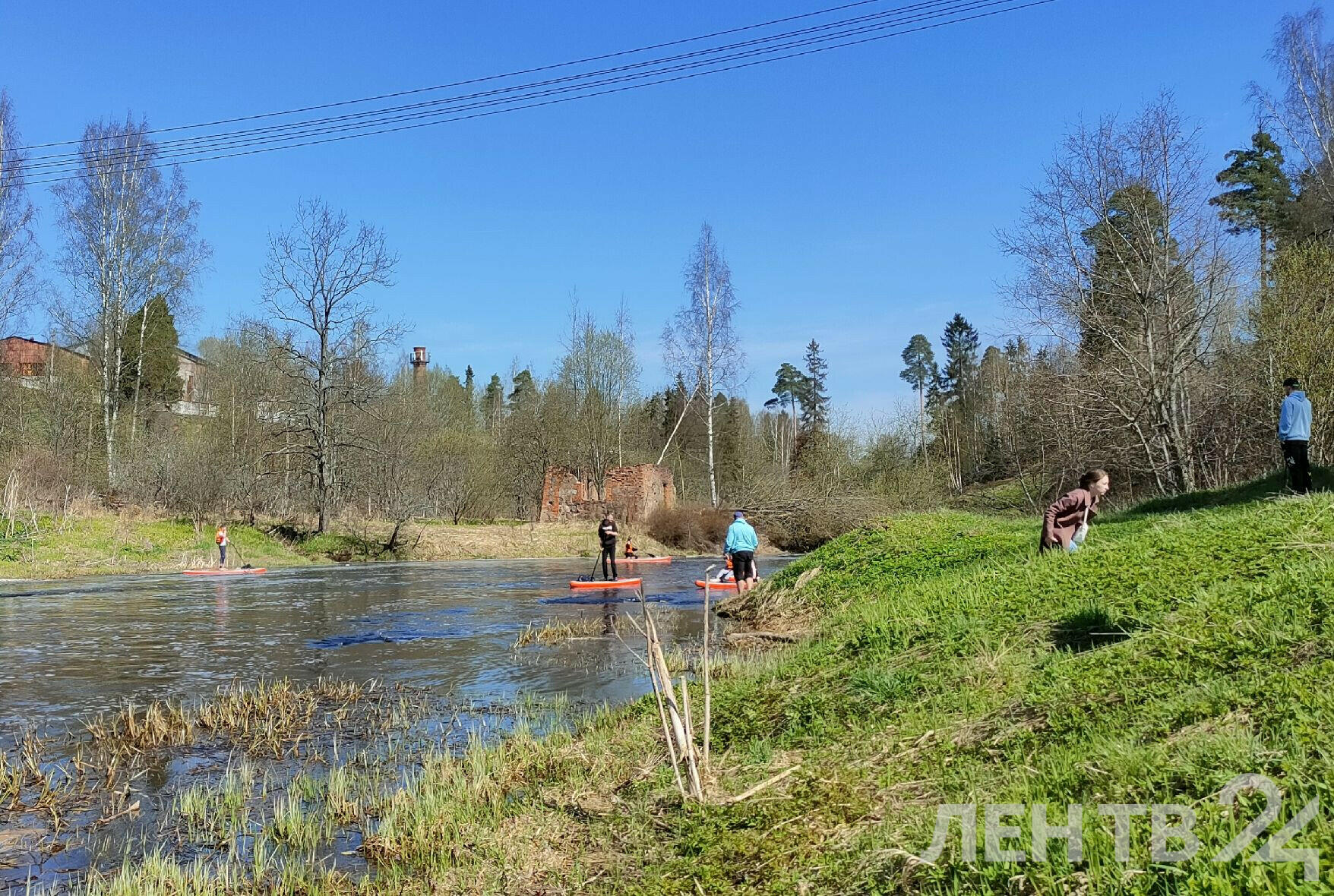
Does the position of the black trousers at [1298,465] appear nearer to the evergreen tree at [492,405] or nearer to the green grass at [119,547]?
the green grass at [119,547]

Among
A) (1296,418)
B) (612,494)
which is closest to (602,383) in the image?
(612,494)

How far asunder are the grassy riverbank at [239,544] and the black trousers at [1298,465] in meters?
30.0

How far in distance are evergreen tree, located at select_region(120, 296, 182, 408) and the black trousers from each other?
3869cm

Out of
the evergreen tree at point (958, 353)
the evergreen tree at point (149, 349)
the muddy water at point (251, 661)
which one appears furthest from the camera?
the evergreen tree at point (958, 353)

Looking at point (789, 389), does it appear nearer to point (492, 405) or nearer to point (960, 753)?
point (492, 405)

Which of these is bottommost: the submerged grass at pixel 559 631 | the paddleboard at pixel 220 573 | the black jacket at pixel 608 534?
the submerged grass at pixel 559 631

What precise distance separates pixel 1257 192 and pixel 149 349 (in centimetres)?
5040

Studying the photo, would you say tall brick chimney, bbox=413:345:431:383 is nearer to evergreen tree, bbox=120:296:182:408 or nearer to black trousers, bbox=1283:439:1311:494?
evergreen tree, bbox=120:296:182:408

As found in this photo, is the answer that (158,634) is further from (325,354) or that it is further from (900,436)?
(900,436)

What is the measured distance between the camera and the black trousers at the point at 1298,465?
1223 centimetres

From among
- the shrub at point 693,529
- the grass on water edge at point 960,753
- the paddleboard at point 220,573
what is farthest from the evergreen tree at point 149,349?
the grass on water edge at point 960,753

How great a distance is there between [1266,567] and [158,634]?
55.4ft

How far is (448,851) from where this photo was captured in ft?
18.4

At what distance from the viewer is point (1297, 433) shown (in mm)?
12312
